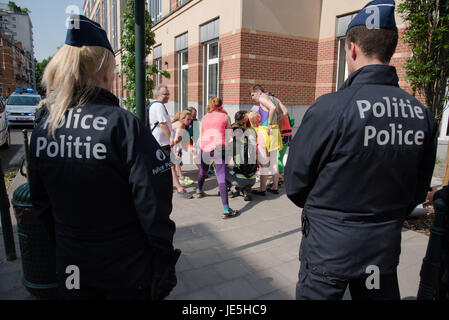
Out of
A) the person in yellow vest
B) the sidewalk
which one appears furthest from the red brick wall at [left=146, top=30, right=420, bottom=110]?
the sidewalk

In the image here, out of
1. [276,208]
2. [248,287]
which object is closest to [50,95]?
[248,287]

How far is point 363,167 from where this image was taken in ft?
5.21

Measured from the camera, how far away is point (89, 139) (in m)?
1.39

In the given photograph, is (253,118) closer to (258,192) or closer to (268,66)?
(258,192)

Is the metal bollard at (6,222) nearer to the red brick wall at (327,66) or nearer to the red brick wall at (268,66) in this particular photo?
the red brick wall at (268,66)

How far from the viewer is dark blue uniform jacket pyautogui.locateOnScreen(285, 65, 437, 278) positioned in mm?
1586

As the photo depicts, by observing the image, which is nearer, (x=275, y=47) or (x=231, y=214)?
(x=231, y=214)

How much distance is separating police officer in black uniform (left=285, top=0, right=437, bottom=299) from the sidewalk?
1445 mm

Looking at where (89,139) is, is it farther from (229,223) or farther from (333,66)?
(333,66)

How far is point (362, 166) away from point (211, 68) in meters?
10.7

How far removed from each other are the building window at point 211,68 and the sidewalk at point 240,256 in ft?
22.7

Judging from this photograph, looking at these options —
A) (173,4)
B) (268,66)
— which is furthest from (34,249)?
(173,4)
